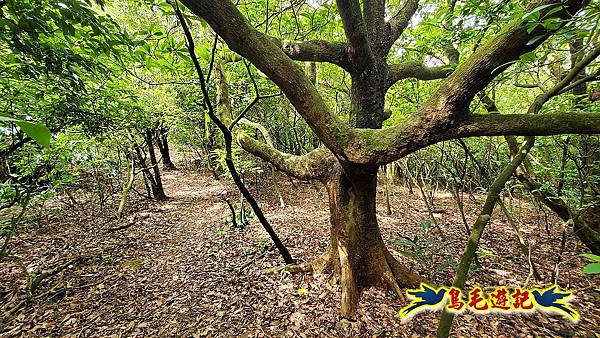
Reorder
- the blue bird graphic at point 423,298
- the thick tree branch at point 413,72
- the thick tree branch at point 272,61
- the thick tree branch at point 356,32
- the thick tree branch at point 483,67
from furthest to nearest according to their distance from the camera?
the thick tree branch at point 413,72 < the blue bird graphic at point 423,298 < the thick tree branch at point 356,32 < the thick tree branch at point 272,61 < the thick tree branch at point 483,67

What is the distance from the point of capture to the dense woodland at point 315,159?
1.97m

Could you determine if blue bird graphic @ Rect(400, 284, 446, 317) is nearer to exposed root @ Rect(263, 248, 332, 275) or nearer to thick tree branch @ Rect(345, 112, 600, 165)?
exposed root @ Rect(263, 248, 332, 275)

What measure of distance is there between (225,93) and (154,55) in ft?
4.71

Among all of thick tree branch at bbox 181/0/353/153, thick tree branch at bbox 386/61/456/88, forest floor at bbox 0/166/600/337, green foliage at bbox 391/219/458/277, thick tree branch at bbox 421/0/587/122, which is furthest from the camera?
green foliage at bbox 391/219/458/277

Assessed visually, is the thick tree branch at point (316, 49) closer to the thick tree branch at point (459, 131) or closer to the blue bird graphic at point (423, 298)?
the thick tree branch at point (459, 131)

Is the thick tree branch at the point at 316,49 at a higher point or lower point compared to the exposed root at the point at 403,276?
higher

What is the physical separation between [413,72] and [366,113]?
95cm

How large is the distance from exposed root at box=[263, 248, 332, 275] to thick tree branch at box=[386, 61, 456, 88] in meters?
2.66

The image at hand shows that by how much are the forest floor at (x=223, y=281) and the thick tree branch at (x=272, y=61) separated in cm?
233

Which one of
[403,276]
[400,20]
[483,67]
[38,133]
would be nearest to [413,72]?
[400,20]

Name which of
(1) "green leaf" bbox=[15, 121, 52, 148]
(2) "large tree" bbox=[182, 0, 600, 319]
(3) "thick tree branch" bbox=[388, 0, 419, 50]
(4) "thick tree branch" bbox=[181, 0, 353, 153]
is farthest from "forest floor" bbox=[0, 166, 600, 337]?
(1) "green leaf" bbox=[15, 121, 52, 148]

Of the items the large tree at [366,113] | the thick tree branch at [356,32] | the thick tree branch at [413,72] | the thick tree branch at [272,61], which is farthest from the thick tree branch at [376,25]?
the thick tree branch at [272,61]

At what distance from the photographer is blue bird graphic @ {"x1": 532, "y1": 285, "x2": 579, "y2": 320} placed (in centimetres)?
260

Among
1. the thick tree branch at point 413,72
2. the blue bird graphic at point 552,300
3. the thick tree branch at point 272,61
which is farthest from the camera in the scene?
the thick tree branch at point 413,72
